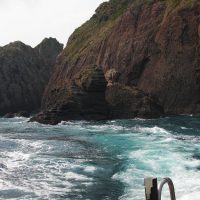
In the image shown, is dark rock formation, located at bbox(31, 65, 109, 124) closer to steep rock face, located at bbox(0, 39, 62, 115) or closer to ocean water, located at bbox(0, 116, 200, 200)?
ocean water, located at bbox(0, 116, 200, 200)

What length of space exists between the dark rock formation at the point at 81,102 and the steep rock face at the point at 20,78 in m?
52.5

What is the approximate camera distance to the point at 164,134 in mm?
52406

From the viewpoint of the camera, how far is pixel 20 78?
13800 cm

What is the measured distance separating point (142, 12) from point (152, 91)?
24595 mm

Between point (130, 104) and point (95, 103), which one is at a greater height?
point (95, 103)

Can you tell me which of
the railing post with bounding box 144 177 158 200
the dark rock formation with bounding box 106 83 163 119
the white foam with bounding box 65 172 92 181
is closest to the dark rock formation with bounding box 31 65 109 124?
the dark rock formation with bounding box 106 83 163 119

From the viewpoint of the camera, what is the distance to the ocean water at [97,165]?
25.1 metres

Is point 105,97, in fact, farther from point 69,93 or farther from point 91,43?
point 91,43

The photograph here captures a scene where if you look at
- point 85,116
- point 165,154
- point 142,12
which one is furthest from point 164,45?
point 165,154

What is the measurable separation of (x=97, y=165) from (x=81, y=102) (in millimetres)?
45383

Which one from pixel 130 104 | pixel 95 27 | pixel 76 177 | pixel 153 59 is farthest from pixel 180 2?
pixel 76 177

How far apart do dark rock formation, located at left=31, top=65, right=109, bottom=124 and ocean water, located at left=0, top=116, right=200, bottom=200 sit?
25.4 m

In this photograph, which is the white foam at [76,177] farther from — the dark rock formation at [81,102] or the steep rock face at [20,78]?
the steep rock face at [20,78]

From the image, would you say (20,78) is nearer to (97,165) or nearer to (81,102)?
(81,102)
